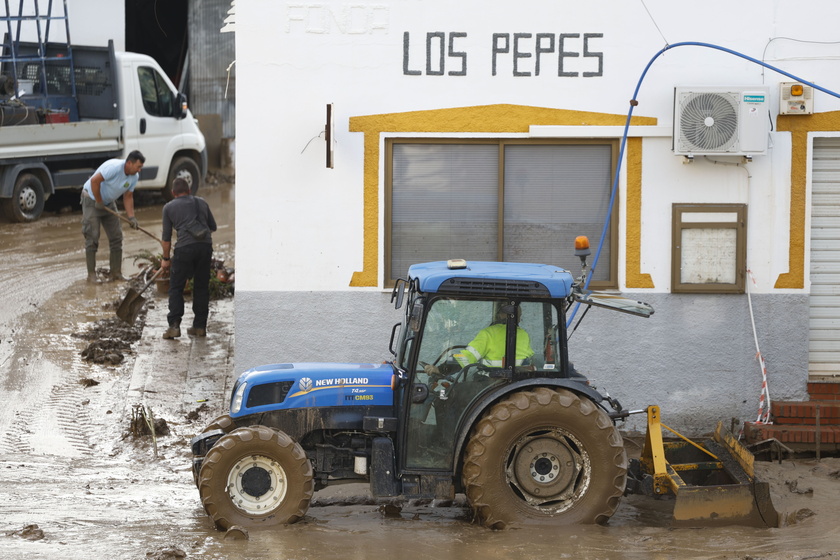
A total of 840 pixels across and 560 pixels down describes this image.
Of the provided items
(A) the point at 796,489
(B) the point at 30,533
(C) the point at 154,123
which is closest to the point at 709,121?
(A) the point at 796,489

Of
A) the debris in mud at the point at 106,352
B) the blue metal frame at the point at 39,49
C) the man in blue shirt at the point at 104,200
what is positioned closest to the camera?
the debris in mud at the point at 106,352

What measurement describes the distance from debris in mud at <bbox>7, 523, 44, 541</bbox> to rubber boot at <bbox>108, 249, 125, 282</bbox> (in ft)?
25.5

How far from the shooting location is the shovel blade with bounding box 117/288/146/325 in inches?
493

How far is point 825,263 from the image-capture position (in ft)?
33.3

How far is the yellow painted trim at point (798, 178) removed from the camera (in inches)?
387

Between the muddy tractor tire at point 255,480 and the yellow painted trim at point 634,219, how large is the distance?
4.02m

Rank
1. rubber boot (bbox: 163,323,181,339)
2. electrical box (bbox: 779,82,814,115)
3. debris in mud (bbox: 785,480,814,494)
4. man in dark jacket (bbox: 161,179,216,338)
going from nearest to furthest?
debris in mud (bbox: 785,480,814,494) < electrical box (bbox: 779,82,814,115) < man in dark jacket (bbox: 161,179,216,338) < rubber boot (bbox: 163,323,181,339)

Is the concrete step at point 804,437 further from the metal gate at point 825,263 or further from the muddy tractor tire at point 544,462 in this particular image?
the muddy tractor tire at point 544,462

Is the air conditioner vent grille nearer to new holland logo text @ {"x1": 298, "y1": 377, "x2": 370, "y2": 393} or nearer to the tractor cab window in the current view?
the tractor cab window

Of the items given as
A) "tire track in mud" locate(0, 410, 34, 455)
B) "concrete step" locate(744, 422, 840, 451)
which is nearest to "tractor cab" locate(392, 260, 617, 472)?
"concrete step" locate(744, 422, 840, 451)

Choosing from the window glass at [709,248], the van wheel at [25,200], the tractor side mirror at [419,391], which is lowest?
the tractor side mirror at [419,391]

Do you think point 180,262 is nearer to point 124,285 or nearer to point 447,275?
point 124,285

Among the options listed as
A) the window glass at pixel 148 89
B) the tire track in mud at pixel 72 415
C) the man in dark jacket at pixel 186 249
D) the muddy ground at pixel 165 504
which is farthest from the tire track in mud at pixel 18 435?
the window glass at pixel 148 89

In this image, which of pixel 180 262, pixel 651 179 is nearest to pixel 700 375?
pixel 651 179
